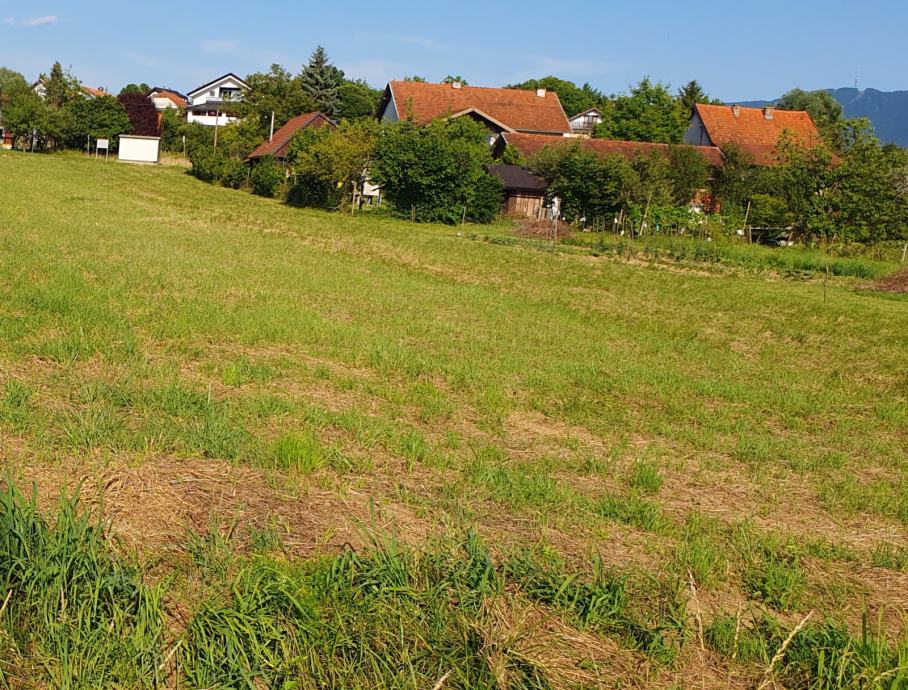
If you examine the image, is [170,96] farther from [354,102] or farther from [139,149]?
[139,149]

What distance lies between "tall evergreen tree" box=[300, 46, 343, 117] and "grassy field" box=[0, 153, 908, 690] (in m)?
64.2

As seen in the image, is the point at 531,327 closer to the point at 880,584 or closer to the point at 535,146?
the point at 880,584

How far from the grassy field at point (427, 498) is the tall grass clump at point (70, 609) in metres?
0.01

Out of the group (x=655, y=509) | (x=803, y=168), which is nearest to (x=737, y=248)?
(x=803, y=168)

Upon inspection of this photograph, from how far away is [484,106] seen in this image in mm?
54188

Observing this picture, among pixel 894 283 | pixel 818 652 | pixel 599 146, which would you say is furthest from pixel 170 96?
pixel 818 652

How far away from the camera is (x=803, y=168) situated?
30.6 m

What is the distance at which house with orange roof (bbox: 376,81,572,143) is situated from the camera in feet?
170

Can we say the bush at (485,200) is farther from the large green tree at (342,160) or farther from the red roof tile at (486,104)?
the red roof tile at (486,104)

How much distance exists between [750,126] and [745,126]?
1.19 feet

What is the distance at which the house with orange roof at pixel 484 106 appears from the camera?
51688mm

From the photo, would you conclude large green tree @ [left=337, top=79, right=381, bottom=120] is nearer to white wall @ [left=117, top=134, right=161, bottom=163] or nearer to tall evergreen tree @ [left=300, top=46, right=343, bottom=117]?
tall evergreen tree @ [left=300, top=46, right=343, bottom=117]

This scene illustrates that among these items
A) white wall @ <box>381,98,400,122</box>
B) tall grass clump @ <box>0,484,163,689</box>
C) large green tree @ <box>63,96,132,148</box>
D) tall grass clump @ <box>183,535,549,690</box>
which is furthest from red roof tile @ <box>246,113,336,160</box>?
tall grass clump @ <box>183,535,549,690</box>

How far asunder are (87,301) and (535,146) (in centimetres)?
3720
